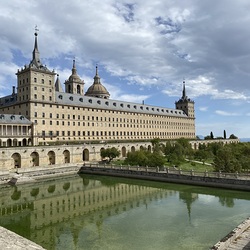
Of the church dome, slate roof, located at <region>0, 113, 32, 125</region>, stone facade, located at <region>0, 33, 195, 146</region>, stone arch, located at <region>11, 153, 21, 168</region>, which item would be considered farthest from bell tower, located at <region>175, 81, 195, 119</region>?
stone arch, located at <region>11, 153, 21, 168</region>

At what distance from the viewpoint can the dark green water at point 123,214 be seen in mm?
19047

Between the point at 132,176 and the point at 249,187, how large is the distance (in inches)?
731

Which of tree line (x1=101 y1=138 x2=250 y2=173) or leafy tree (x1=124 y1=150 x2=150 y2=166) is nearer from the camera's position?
tree line (x1=101 y1=138 x2=250 y2=173)

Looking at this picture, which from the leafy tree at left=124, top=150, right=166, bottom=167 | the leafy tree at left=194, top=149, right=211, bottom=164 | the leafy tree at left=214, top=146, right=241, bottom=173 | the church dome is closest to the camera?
the leafy tree at left=214, top=146, right=241, bottom=173

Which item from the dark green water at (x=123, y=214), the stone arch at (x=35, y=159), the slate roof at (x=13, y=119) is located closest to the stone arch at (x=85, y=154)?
the stone arch at (x=35, y=159)

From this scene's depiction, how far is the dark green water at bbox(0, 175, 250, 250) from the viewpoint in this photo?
62.5 ft

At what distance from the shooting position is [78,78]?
99.8 m

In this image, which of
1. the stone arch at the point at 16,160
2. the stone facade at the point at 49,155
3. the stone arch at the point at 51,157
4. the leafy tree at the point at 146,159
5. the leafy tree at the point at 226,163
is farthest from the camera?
the stone arch at the point at 51,157

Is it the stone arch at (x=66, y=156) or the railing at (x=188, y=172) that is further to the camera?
the stone arch at (x=66, y=156)

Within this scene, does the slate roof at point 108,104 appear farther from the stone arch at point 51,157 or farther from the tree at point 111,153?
the tree at point 111,153

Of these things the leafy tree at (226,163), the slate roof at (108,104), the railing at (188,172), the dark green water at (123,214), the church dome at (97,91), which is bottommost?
the dark green water at (123,214)

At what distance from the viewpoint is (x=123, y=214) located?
25.8 meters

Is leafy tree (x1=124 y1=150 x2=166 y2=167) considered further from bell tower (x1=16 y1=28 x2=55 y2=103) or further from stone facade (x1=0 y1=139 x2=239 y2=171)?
bell tower (x1=16 y1=28 x2=55 y2=103)

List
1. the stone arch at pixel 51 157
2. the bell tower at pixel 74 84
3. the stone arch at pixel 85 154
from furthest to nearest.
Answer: the bell tower at pixel 74 84 < the stone arch at pixel 85 154 < the stone arch at pixel 51 157
